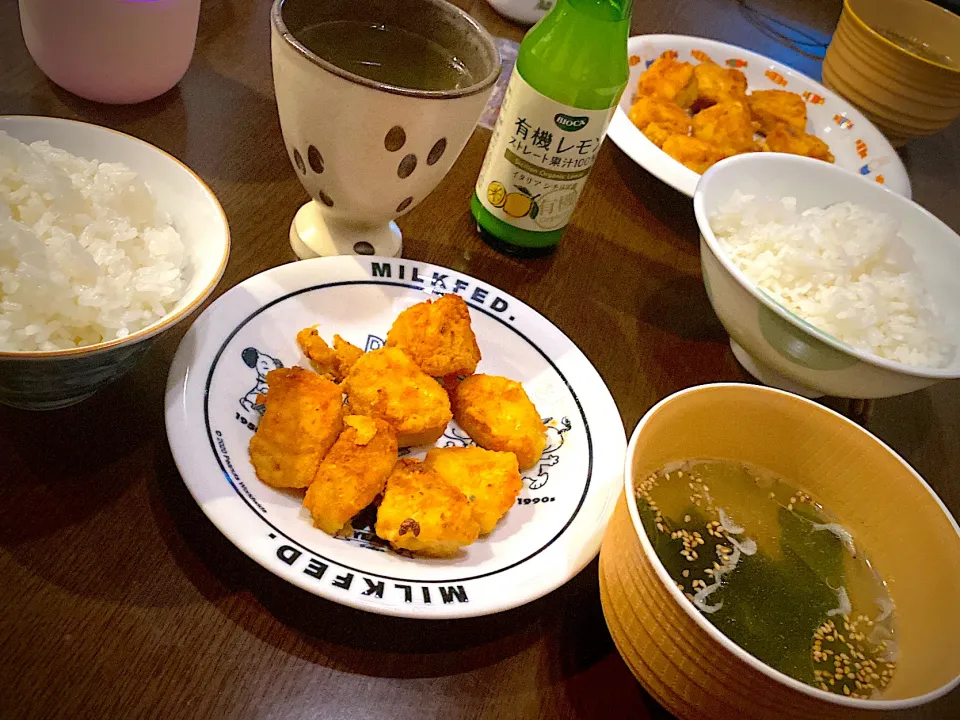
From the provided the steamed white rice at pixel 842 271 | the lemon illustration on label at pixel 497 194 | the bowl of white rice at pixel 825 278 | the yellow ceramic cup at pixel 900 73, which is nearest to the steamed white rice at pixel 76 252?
the lemon illustration on label at pixel 497 194

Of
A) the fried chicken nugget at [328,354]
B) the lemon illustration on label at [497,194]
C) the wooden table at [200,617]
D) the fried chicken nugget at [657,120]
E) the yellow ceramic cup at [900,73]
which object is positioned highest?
the yellow ceramic cup at [900,73]

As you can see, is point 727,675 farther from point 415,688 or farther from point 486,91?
point 486,91

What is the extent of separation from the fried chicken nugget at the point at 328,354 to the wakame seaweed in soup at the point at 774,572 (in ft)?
1.28

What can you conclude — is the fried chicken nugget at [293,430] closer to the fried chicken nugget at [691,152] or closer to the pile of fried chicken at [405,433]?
the pile of fried chicken at [405,433]

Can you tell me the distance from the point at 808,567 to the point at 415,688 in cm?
44

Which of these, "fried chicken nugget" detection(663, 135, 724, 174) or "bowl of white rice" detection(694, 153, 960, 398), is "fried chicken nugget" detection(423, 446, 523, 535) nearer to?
"bowl of white rice" detection(694, 153, 960, 398)

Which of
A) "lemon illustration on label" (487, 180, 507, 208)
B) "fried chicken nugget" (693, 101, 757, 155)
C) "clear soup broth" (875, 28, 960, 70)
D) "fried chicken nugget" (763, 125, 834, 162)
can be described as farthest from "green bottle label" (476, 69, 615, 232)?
"clear soup broth" (875, 28, 960, 70)

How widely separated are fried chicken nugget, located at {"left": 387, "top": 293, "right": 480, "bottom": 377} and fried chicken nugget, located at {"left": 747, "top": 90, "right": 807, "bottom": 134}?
1.13m

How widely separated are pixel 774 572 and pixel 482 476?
0.33m

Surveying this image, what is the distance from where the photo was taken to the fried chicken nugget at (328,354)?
0.95 metres

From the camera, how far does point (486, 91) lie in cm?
95

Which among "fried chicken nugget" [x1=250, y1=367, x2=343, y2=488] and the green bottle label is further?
the green bottle label

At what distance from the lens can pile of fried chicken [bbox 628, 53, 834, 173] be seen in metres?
1.54

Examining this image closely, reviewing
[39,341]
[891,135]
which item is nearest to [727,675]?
[39,341]
